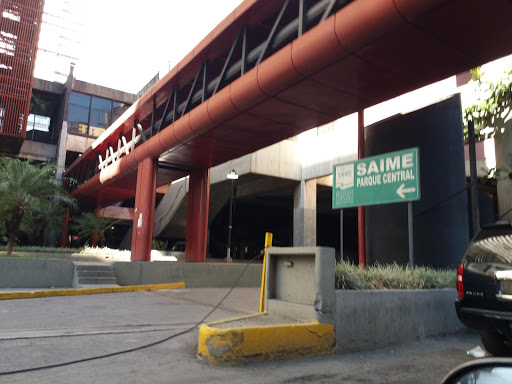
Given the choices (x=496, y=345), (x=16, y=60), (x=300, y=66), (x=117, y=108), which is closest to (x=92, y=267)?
(x=300, y=66)

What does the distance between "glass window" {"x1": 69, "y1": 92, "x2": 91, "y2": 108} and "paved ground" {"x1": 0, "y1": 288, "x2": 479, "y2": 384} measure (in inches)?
1137

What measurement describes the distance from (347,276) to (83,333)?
3.92m

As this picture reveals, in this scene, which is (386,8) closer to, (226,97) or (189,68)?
(226,97)

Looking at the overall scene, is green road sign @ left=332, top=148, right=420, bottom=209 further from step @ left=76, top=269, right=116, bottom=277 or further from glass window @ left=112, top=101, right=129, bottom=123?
glass window @ left=112, top=101, right=129, bottom=123

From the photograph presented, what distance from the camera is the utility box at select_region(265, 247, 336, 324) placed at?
17.6ft

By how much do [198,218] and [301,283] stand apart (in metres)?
11.1

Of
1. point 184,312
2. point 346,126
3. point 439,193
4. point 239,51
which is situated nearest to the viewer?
point 184,312

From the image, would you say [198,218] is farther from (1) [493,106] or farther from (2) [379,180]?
(1) [493,106]

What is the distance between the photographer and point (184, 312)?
808 cm

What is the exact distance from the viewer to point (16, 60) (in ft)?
86.2

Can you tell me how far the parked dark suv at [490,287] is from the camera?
14.6 feet

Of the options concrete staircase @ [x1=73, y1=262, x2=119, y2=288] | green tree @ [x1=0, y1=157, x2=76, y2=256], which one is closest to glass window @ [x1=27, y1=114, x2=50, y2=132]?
green tree @ [x1=0, y1=157, x2=76, y2=256]

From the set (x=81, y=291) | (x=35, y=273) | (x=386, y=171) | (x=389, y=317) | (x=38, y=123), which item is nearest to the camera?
(x=389, y=317)

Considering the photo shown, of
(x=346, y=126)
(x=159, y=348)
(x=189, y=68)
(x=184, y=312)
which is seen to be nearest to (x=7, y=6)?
(x=189, y=68)
